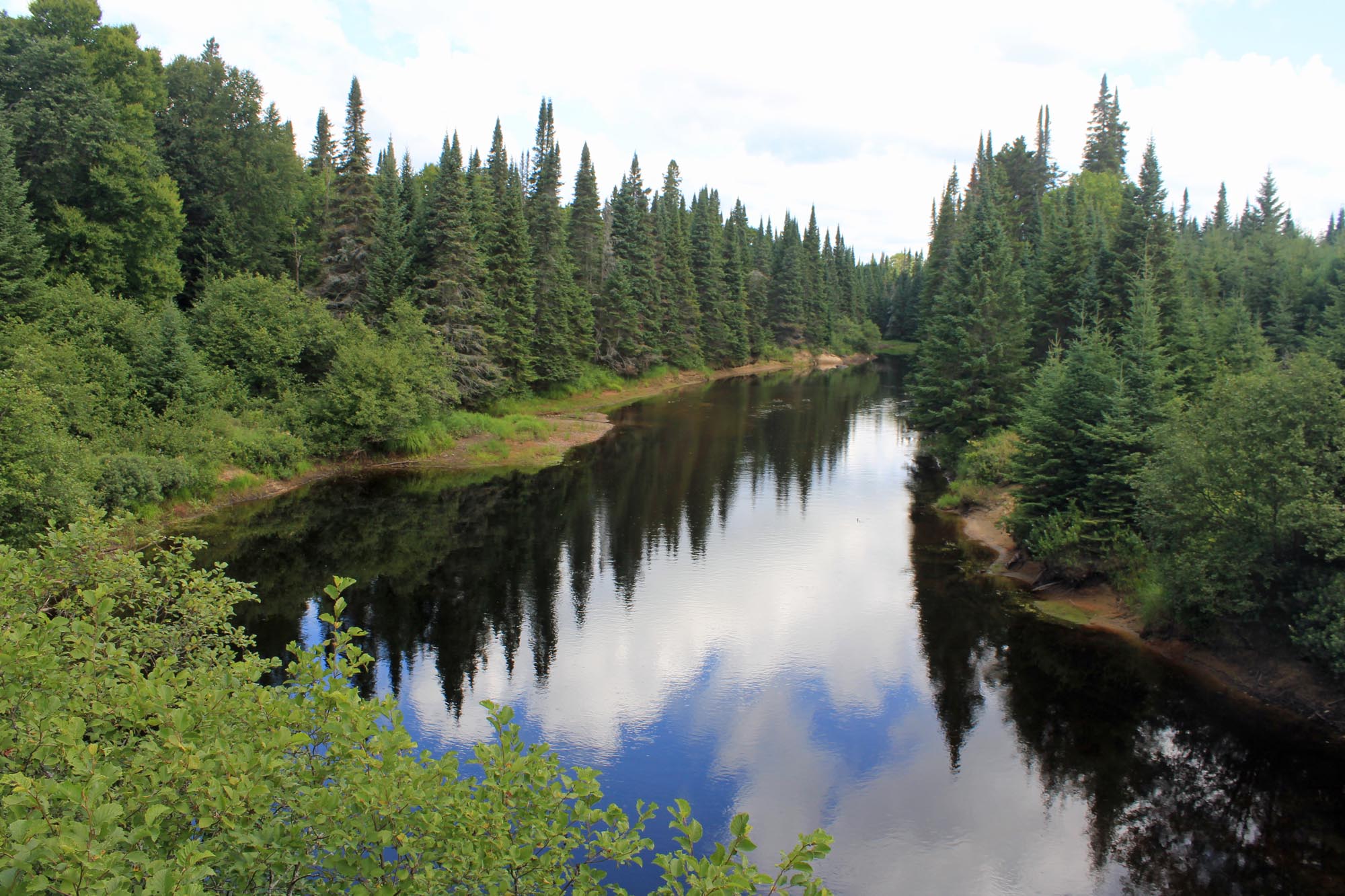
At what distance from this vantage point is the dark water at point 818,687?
44.0ft

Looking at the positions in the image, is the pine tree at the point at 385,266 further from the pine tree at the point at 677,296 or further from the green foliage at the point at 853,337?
the green foliage at the point at 853,337

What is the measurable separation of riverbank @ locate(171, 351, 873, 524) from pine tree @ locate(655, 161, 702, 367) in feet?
20.3

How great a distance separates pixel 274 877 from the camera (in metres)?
5.61

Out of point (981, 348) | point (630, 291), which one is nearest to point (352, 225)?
point (630, 291)

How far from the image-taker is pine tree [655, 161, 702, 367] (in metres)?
75.4

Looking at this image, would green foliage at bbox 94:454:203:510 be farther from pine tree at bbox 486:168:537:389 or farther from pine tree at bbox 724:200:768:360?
pine tree at bbox 724:200:768:360

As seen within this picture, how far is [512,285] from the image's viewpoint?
168 ft

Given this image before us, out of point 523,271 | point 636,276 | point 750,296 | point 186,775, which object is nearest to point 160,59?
point 523,271

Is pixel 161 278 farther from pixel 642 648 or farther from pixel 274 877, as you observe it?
pixel 274 877

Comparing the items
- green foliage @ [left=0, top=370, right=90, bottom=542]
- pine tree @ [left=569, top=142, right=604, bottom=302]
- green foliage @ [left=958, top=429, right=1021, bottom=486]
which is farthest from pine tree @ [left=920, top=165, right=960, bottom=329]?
green foliage @ [left=0, top=370, right=90, bottom=542]

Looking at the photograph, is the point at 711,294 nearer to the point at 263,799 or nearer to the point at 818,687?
the point at 818,687

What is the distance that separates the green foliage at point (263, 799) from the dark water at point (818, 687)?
7.38 metres

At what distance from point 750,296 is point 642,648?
78.1 metres

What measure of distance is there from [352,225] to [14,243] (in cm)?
1687
